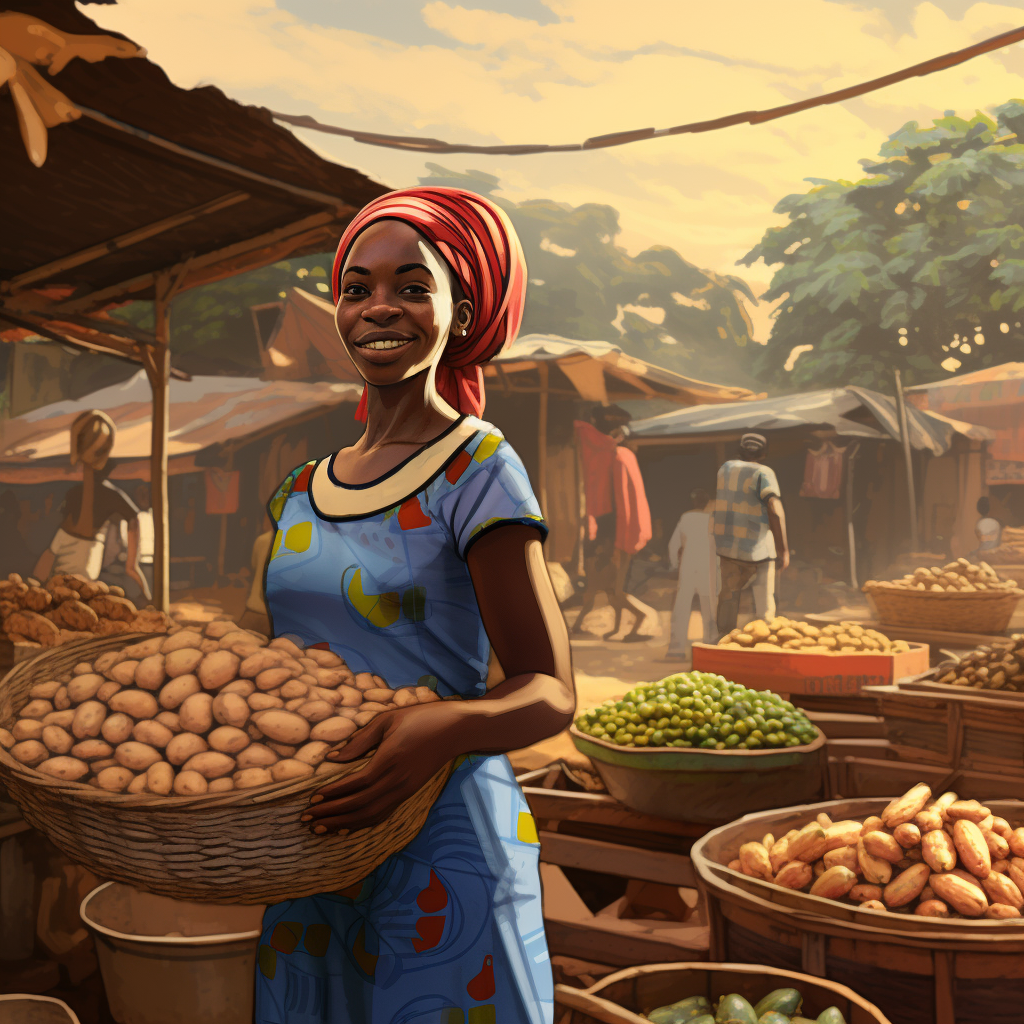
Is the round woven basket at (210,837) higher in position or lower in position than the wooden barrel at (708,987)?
higher

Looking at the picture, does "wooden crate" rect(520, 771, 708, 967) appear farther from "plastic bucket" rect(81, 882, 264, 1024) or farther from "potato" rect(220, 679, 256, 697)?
"potato" rect(220, 679, 256, 697)

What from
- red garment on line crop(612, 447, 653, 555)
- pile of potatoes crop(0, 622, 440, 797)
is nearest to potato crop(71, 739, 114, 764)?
pile of potatoes crop(0, 622, 440, 797)

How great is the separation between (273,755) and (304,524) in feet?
1.13

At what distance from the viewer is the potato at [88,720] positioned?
0.90 metres

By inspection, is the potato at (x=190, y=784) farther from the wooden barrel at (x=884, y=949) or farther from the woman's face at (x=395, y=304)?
the wooden barrel at (x=884, y=949)

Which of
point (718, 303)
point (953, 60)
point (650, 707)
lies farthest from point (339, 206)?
point (718, 303)

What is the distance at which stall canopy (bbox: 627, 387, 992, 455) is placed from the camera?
13.5m

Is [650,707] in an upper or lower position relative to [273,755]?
lower

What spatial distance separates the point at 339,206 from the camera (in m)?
3.93

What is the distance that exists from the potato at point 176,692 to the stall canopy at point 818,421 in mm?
13253

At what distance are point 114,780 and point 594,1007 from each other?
4.30 feet

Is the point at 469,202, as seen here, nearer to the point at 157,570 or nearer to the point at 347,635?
the point at 347,635

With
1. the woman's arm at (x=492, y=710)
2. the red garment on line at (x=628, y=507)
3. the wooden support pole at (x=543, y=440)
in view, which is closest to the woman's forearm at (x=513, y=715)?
the woman's arm at (x=492, y=710)

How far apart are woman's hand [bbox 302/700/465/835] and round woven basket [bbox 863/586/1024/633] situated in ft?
27.0
